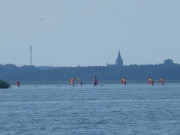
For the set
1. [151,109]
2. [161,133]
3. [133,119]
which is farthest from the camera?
[151,109]

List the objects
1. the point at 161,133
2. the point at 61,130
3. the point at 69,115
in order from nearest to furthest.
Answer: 1. the point at 161,133
2. the point at 61,130
3. the point at 69,115

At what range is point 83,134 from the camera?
128 feet

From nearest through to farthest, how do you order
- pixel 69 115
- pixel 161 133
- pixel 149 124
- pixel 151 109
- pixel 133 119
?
pixel 161 133 → pixel 149 124 → pixel 133 119 → pixel 69 115 → pixel 151 109

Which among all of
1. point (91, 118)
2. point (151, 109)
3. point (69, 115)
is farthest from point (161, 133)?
point (151, 109)

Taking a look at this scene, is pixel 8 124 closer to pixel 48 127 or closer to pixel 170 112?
pixel 48 127

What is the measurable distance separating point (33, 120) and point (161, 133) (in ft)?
41.3

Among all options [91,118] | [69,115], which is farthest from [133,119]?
[69,115]

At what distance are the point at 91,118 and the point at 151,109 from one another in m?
10.6

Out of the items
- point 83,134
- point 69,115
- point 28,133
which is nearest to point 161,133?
point 83,134

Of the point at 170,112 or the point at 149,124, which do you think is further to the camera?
the point at 170,112

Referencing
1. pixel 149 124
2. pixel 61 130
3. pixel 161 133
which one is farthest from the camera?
pixel 149 124

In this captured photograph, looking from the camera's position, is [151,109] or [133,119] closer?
[133,119]

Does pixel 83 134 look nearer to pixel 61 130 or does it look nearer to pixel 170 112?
pixel 61 130

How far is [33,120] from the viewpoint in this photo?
48.1 meters
